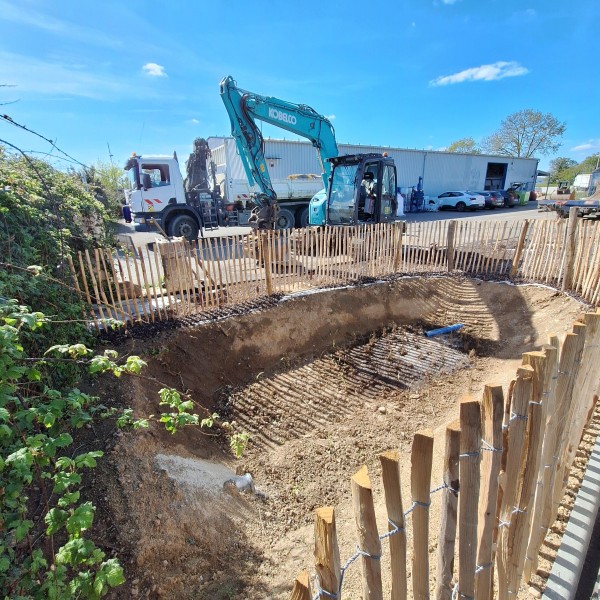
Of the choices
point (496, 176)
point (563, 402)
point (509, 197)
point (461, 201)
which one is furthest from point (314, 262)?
point (496, 176)

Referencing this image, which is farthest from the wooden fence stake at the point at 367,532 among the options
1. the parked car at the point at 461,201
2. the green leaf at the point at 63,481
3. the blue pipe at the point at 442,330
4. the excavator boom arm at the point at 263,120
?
the parked car at the point at 461,201

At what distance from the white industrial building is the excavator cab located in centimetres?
755

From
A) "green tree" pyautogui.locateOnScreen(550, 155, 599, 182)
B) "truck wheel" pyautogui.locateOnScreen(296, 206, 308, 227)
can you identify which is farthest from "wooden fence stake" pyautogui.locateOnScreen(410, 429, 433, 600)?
"green tree" pyautogui.locateOnScreen(550, 155, 599, 182)

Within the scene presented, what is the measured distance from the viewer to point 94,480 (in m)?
2.81

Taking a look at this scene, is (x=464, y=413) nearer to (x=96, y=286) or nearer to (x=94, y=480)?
(x=94, y=480)

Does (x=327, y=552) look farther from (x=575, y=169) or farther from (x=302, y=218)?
(x=575, y=169)

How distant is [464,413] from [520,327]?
6552 mm

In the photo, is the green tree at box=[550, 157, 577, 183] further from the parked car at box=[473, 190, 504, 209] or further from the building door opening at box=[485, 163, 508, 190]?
the parked car at box=[473, 190, 504, 209]

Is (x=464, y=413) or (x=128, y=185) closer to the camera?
(x=464, y=413)

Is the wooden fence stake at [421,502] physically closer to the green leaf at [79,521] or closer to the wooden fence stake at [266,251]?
the green leaf at [79,521]

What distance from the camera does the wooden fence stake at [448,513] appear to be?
1.34 m

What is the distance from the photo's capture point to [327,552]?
104 centimetres

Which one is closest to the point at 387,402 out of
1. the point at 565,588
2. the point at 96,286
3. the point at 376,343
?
the point at 376,343

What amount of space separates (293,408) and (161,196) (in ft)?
34.3
